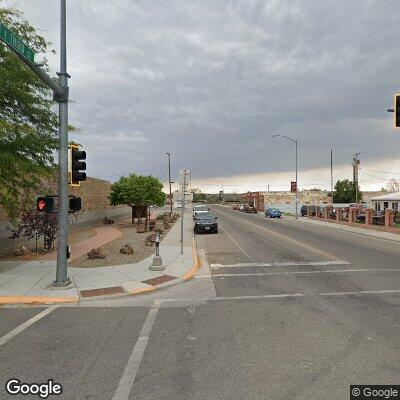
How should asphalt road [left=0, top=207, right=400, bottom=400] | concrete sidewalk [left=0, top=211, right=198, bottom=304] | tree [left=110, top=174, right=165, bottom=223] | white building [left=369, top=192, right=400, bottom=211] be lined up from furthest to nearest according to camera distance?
white building [left=369, top=192, right=400, bottom=211], tree [left=110, top=174, right=165, bottom=223], concrete sidewalk [left=0, top=211, right=198, bottom=304], asphalt road [left=0, top=207, right=400, bottom=400]

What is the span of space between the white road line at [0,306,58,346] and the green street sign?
18.8ft

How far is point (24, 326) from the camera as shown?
7.75m

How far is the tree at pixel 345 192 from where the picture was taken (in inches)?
3578

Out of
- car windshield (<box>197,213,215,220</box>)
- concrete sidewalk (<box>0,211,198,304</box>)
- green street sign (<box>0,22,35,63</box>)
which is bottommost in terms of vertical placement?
concrete sidewalk (<box>0,211,198,304</box>)

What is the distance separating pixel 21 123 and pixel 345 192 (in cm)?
8759

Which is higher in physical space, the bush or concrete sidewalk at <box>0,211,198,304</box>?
the bush

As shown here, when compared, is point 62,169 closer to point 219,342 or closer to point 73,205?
point 73,205

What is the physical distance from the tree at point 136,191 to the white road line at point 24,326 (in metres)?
28.1

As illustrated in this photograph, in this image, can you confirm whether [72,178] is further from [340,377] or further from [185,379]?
[340,377]

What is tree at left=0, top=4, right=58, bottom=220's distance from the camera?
12.1 meters

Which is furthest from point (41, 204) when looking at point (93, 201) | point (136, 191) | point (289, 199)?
point (289, 199)

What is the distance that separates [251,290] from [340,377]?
18.3ft

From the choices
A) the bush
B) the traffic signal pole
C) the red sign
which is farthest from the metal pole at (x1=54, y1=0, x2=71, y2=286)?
the bush
